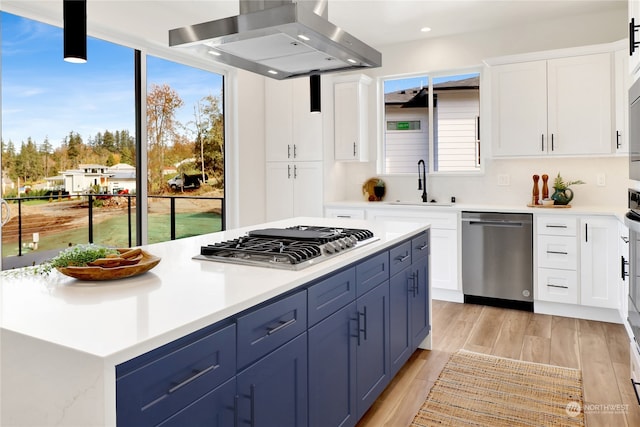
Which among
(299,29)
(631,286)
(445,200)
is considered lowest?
(631,286)

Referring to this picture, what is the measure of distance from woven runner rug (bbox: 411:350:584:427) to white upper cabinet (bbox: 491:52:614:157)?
6.96 feet

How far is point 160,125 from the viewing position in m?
4.72

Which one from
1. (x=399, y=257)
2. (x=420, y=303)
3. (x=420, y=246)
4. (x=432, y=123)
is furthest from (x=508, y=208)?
(x=399, y=257)

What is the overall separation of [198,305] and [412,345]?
76.6 inches

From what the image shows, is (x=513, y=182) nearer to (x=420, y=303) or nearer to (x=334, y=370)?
(x=420, y=303)

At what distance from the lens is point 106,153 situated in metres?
3.93

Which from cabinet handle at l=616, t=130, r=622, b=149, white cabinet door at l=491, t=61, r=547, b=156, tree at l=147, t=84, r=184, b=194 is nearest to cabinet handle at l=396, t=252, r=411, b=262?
white cabinet door at l=491, t=61, r=547, b=156

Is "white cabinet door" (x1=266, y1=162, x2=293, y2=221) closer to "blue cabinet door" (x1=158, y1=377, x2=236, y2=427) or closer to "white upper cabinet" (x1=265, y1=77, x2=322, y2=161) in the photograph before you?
"white upper cabinet" (x1=265, y1=77, x2=322, y2=161)

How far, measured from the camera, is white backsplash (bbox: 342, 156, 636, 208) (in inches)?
168

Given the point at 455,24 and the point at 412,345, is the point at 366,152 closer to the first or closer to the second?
the point at 455,24

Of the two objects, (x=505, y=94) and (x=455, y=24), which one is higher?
(x=455, y=24)

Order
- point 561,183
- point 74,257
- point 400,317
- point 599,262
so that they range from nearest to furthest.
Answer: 1. point 74,257
2. point 400,317
3. point 599,262
4. point 561,183

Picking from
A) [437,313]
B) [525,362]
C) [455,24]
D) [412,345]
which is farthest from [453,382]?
[455,24]

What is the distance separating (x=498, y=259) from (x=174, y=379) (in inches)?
145
